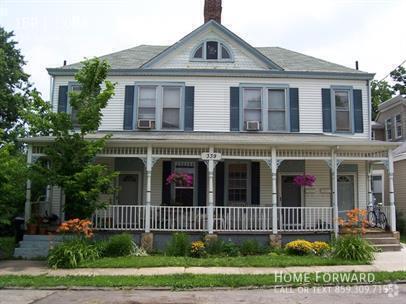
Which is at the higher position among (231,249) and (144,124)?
(144,124)

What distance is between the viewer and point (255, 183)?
16516mm

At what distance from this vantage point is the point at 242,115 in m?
17.0

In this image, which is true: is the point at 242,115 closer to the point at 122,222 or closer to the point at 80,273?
the point at 122,222

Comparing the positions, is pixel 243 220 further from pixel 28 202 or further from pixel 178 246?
pixel 28 202

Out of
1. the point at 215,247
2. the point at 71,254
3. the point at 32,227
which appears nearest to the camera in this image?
the point at 71,254

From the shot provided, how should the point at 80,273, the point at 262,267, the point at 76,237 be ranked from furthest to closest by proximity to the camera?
1. the point at 76,237
2. the point at 262,267
3. the point at 80,273

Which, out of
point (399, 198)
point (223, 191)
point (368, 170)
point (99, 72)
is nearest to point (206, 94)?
point (223, 191)

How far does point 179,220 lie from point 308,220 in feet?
15.0

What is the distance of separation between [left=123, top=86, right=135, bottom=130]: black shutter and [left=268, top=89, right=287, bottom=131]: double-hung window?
18.0 ft

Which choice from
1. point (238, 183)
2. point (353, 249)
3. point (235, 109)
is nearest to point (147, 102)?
point (235, 109)

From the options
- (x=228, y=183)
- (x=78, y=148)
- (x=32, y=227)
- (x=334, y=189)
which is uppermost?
(x=78, y=148)

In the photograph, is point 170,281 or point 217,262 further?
point 217,262

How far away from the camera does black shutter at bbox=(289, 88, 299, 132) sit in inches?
668

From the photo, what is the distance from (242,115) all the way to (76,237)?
26.2ft
